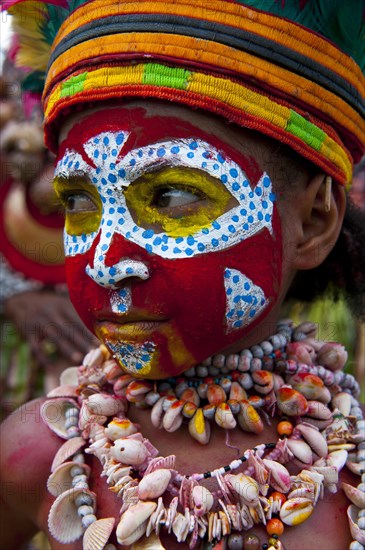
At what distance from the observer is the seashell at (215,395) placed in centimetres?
193

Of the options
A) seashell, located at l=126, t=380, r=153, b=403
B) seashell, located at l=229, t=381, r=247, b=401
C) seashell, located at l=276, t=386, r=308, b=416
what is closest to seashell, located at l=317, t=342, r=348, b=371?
seashell, located at l=276, t=386, r=308, b=416

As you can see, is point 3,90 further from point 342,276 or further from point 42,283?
point 342,276

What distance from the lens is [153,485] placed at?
69.3 inches

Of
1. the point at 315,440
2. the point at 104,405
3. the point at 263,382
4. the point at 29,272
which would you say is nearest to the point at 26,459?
the point at 104,405

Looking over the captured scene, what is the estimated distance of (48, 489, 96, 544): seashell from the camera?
1868mm

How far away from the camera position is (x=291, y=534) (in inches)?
71.4

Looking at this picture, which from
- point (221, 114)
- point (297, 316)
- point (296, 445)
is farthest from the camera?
point (297, 316)

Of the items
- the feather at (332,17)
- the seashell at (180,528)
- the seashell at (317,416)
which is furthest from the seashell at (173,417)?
the feather at (332,17)

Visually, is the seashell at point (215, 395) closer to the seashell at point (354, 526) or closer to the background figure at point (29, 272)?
the seashell at point (354, 526)

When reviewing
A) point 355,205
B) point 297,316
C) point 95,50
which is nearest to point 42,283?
point 297,316

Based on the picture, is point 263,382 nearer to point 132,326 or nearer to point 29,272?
point 132,326

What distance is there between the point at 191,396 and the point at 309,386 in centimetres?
34

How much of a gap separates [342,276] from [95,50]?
108 centimetres

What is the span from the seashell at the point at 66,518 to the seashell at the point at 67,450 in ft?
0.35
